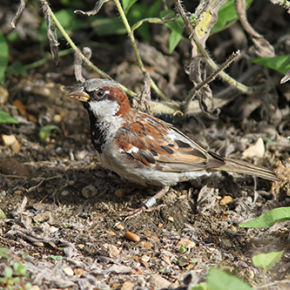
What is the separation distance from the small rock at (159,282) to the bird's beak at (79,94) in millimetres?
1969

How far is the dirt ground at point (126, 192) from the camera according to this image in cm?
332

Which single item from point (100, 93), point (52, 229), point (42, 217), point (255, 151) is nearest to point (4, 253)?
point (52, 229)

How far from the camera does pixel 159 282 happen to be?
10.3 ft

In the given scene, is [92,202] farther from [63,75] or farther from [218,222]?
[63,75]

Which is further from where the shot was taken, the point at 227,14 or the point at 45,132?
the point at 45,132

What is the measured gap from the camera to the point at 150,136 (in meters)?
4.15

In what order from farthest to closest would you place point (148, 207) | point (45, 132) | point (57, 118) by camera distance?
point (57, 118) < point (45, 132) < point (148, 207)

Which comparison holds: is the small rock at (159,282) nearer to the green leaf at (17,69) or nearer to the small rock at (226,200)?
the small rock at (226,200)

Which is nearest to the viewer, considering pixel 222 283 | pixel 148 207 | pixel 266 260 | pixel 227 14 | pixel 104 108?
pixel 222 283

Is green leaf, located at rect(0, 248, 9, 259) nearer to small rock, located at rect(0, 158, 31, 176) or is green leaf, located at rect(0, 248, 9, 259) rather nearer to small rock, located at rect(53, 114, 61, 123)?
small rock, located at rect(0, 158, 31, 176)

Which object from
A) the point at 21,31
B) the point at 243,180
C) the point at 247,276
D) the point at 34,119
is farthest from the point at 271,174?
the point at 21,31

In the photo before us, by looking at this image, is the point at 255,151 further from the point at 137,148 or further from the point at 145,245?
the point at 145,245

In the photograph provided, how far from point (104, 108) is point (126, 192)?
1.09 meters

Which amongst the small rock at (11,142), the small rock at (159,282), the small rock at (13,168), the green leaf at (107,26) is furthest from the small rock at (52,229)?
the green leaf at (107,26)
